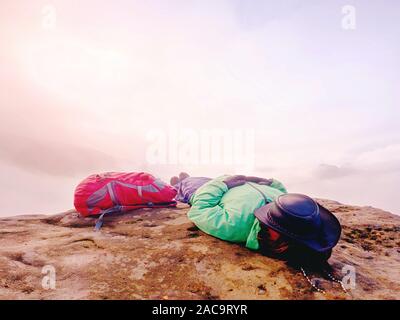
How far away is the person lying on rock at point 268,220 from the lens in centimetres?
391

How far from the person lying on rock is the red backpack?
1.90 metres

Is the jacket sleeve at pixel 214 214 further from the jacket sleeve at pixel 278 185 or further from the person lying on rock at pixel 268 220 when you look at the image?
the jacket sleeve at pixel 278 185

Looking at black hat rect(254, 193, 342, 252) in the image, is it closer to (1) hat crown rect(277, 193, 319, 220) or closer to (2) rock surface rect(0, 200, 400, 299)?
(1) hat crown rect(277, 193, 319, 220)

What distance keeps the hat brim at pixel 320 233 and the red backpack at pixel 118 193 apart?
11.2ft

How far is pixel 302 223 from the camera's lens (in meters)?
3.87

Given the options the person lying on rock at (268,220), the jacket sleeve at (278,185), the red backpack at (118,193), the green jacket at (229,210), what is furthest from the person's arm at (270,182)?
the red backpack at (118,193)

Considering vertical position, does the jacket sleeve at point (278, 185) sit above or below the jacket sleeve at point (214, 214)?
above

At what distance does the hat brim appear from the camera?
3.90m

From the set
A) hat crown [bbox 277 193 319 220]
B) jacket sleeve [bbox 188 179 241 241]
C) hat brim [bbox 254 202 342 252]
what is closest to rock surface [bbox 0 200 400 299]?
jacket sleeve [bbox 188 179 241 241]

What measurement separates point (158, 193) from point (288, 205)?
3910mm

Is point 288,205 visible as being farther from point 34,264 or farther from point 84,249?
point 34,264

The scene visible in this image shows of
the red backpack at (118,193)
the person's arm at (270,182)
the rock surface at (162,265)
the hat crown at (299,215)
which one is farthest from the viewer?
the red backpack at (118,193)
